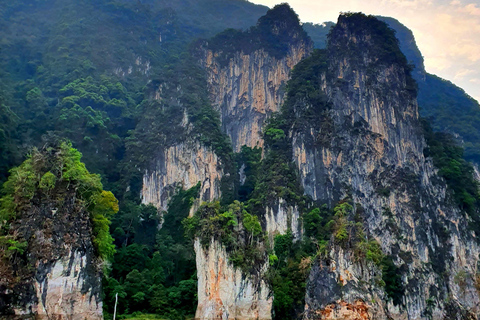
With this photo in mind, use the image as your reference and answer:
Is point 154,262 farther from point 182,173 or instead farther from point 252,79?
point 252,79

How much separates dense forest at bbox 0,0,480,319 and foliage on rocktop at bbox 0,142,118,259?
3.2 inches

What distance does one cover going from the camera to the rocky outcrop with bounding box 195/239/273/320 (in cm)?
3038

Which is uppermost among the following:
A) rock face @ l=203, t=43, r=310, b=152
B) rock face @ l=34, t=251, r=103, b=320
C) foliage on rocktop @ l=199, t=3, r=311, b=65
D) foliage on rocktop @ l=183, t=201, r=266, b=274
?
foliage on rocktop @ l=199, t=3, r=311, b=65

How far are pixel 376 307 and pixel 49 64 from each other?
138 ft

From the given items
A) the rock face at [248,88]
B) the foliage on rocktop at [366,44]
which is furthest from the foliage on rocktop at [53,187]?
the foliage on rocktop at [366,44]

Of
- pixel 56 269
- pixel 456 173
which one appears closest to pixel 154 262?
pixel 56 269

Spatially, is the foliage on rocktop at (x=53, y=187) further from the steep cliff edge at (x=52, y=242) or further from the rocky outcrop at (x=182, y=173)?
the rocky outcrop at (x=182, y=173)

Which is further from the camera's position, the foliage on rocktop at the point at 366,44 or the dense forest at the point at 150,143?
the foliage on rocktop at the point at 366,44

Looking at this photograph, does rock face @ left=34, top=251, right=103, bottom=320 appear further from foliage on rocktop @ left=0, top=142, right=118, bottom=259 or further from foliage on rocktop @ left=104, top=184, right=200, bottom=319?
foliage on rocktop @ left=104, top=184, right=200, bottom=319

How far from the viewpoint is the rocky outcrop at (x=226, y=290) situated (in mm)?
30375

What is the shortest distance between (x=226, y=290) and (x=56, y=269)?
10769mm

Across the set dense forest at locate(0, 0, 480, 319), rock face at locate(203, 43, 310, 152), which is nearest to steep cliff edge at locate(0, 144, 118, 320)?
dense forest at locate(0, 0, 480, 319)

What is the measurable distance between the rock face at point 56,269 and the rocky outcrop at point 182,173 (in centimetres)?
1427

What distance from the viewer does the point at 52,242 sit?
87.1ft
